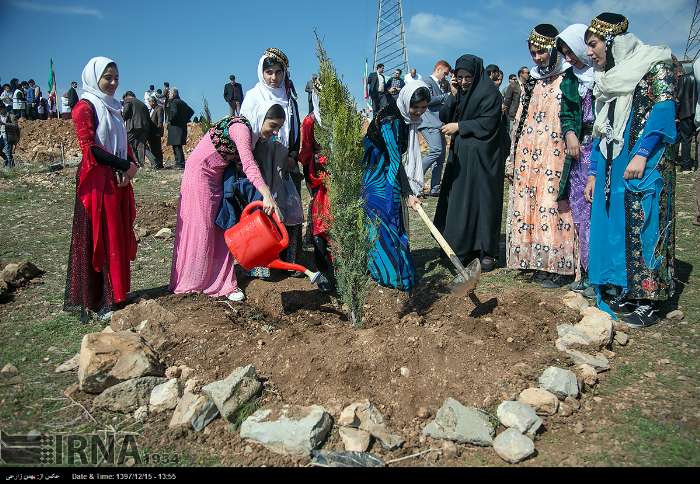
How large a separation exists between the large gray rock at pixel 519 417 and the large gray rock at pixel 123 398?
1846mm

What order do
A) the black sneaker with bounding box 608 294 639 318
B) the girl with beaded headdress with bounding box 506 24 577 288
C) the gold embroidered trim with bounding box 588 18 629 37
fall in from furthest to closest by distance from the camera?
the girl with beaded headdress with bounding box 506 24 577 288
the black sneaker with bounding box 608 294 639 318
the gold embroidered trim with bounding box 588 18 629 37

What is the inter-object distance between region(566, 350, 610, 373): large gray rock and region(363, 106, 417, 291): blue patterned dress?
1430mm

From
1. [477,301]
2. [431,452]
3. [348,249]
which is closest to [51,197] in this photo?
[348,249]

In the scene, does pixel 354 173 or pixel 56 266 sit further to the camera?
pixel 56 266

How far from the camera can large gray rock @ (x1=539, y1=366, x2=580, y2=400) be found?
279 cm

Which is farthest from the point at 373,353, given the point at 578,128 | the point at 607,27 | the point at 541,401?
the point at 607,27

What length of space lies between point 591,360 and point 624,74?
5.89 ft

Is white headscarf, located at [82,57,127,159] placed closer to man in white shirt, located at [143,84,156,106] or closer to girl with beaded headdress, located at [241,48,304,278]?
girl with beaded headdress, located at [241,48,304,278]

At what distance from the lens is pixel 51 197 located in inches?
357

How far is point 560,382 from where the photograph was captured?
2.81 meters

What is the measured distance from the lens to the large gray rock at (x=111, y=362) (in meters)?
2.93

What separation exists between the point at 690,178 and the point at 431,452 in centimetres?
830

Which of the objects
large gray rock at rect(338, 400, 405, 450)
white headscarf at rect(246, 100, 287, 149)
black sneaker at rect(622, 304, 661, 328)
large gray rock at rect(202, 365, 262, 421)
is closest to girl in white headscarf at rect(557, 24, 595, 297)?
black sneaker at rect(622, 304, 661, 328)

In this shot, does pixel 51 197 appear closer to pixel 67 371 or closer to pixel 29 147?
pixel 67 371
